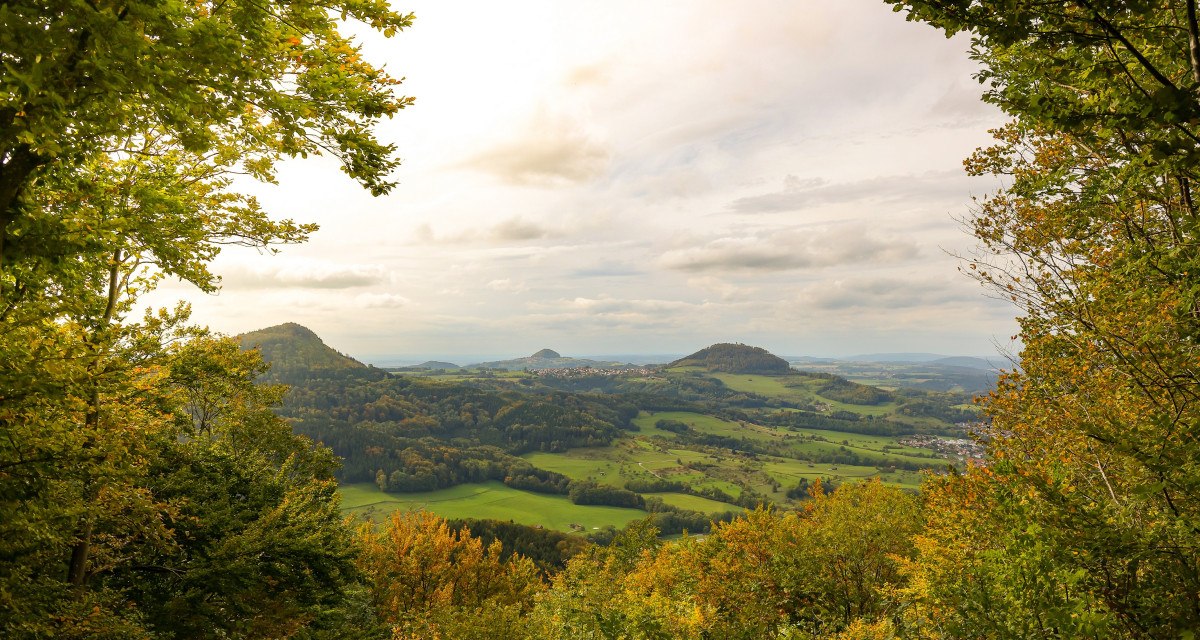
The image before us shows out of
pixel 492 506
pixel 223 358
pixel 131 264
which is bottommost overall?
pixel 492 506

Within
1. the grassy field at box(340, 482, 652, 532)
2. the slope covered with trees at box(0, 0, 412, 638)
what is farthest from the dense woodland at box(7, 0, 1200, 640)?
the grassy field at box(340, 482, 652, 532)

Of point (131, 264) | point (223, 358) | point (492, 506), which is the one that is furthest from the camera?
point (492, 506)

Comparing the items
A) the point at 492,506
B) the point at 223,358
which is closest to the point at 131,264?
the point at 223,358

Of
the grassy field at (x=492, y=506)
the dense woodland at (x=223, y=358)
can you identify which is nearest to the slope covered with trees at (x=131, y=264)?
the dense woodland at (x=223, y=358)

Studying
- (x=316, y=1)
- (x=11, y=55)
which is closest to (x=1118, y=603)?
(x=316, y=1)

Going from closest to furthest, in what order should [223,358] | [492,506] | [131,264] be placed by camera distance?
[131,264] → [223,358] → [492,506]

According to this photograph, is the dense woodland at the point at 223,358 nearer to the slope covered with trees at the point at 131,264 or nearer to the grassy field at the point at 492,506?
the slope covered with trees at the point at 131,264

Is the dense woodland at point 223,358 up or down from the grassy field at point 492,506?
up

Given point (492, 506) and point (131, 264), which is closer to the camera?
point (131, 264)

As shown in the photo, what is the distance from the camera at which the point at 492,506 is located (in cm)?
11756

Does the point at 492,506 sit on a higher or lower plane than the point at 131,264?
lower

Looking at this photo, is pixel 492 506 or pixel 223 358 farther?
pixel 492 506

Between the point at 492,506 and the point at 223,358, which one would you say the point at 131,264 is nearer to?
the point at 223,358

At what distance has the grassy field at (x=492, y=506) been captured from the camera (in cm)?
10894
